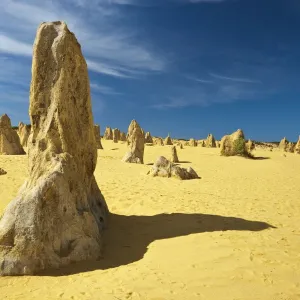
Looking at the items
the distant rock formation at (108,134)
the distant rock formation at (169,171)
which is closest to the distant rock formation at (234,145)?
the distant rock formation at (169,171)

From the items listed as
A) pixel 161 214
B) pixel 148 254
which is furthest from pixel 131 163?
pixel 148 254

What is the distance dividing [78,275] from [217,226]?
4.12 meters

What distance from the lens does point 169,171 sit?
17312 millimetres

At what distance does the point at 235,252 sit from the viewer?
6.78m

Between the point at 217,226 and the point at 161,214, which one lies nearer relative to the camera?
the point at 217,226

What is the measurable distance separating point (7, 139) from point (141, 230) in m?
18.5

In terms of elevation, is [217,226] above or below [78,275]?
above

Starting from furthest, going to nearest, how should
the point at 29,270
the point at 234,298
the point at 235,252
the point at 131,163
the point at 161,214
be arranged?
the point at 131,163
the point at 161,214
the point at 235,252
the point at 29,270
the point at 234,298

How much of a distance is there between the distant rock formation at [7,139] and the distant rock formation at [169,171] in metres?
11.5

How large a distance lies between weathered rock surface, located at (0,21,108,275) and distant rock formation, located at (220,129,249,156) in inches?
1002

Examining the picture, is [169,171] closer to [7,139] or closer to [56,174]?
[56,174]

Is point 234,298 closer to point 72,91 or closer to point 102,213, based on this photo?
point 102,213

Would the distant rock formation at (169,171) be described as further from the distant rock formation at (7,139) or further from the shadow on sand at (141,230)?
the distant rock formation at (7,139)

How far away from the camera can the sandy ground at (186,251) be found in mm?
5262
